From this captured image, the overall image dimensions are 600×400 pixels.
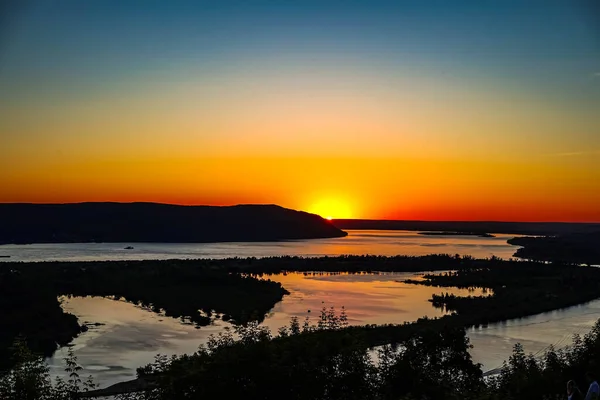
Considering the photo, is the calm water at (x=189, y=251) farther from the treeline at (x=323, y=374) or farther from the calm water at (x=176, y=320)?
the treeline at (x=323, y=374)

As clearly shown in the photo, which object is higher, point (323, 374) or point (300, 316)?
point (323, 374)

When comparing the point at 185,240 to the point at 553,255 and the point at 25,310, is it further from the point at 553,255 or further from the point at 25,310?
the point at 25,310

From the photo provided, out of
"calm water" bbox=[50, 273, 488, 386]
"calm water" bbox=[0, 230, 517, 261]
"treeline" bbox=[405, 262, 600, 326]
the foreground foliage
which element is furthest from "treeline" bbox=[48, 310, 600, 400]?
"calm water" bbox=[0, 230, 517, 261]

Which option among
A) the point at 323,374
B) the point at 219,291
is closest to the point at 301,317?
the point at 219,291

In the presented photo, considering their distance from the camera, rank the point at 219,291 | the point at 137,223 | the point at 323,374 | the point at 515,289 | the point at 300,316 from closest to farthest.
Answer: the point at 323,374
the point at 300,316
the point at 219,291
the point at 515,289
the point at 137,223

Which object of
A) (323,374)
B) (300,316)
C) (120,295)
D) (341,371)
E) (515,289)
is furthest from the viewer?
(515,289)

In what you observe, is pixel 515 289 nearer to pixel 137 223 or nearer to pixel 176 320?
pixel 176 320

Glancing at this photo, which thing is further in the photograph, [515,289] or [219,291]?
[515,289]

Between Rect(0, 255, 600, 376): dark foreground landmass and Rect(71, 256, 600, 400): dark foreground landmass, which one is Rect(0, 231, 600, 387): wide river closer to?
Rect(0, 255, 600, 376): dark foreground landmass

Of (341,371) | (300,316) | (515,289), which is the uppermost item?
(341,371)
